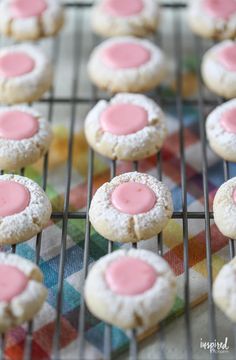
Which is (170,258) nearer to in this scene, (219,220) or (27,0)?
(219,220)

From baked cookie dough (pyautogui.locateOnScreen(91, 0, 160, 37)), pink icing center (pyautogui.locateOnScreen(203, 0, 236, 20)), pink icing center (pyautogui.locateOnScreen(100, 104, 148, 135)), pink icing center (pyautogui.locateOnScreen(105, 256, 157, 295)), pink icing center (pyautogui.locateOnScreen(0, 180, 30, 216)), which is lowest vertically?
pink icing center (pyautogui.locateOnScreen(105, 256, 157, 295))

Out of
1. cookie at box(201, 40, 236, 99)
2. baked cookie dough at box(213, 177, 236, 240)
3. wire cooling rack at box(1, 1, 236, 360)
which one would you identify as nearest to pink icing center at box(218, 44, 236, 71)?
cookie at box(201, 40, 236, 99)

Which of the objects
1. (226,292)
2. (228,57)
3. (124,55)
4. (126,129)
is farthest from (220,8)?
(226,292)

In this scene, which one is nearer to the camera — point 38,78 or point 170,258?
point 170,258

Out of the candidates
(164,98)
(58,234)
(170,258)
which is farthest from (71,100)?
(170,258)

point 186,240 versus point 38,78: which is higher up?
point 38,78

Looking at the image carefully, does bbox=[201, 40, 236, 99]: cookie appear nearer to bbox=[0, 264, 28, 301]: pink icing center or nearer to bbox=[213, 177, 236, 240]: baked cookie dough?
bbox=[213, 177, 236, 240]: baked cookie dough
